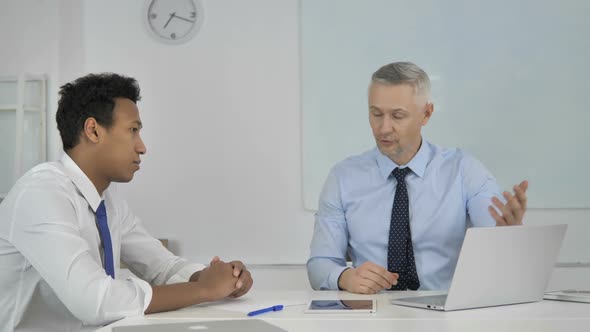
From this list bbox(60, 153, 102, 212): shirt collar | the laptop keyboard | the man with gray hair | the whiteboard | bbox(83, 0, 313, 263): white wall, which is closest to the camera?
the laptop keyboard

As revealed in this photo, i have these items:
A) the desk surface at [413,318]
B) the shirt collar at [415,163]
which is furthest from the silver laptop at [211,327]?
the shirt collar at [415,163]

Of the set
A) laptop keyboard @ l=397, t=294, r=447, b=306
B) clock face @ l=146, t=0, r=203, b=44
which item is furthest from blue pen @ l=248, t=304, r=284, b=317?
clock face @ l=146, t=0, r=203, b=44

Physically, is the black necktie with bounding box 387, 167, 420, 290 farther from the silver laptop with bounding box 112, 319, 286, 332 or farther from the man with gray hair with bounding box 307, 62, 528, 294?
the silver laptop with bounding box 112, 319, 286, 332

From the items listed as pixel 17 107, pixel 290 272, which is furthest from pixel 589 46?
pixel 17 107

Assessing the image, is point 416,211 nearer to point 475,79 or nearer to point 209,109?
point 475,79

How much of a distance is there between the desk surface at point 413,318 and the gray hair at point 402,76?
973 millimetres

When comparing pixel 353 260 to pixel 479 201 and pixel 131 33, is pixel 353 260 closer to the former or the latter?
pixel 479 201

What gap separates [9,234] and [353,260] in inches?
49.9

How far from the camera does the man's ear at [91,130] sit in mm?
2293

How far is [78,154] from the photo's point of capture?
230 centimetres

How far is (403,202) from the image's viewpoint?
2717 millimetres

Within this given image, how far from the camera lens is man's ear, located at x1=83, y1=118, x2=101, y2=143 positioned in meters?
2.29

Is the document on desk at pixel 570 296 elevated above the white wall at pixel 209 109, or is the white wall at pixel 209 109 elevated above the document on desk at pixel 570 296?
the white wall at pixel 209 109

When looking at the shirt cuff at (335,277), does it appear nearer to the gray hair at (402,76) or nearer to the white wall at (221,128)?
the gray hair at (402,76)
